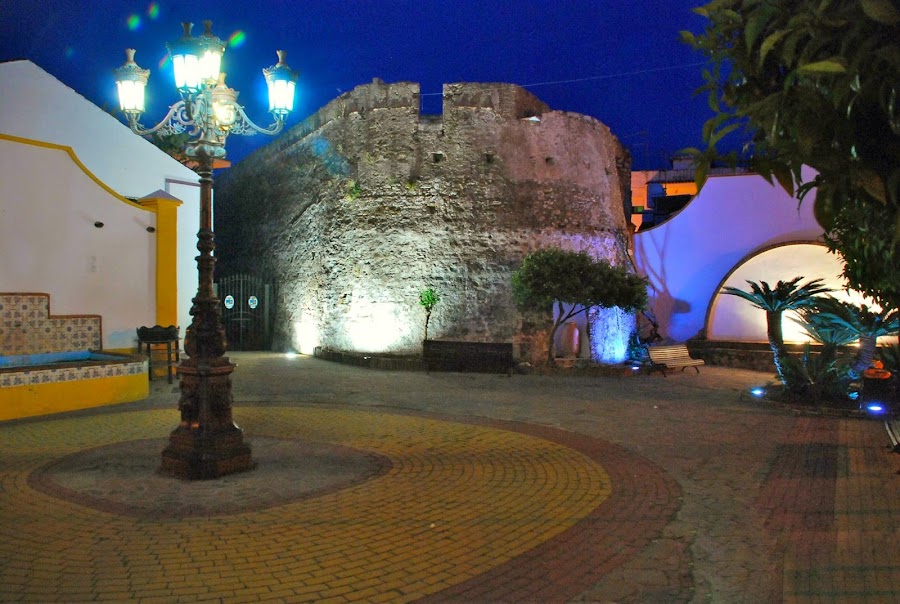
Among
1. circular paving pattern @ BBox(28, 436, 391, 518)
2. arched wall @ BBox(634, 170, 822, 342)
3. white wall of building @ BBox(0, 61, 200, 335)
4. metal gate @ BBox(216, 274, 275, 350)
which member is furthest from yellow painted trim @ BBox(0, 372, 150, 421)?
arched wall @ BBox(634, 170, 822, 342)

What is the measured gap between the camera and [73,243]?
11.3 meters

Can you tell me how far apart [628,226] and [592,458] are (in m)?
15.0

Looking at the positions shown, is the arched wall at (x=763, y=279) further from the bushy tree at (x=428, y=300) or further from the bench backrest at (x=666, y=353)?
the bushy tree at (x=428, y=300)

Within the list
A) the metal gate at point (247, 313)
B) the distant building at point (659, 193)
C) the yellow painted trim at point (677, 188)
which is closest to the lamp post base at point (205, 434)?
the metal gate at point (247, 313)

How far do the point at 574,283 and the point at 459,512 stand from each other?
10.7m

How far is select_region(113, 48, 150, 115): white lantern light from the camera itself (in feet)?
26.1

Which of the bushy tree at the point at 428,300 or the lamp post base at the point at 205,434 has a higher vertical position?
the bushy tree at the point at 428,300

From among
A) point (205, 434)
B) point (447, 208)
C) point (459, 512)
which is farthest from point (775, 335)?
point (205, 434)

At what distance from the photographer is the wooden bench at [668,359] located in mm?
15750

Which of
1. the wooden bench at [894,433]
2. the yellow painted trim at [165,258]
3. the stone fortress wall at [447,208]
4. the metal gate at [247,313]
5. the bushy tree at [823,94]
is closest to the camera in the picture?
the bushy tree at [823,94]

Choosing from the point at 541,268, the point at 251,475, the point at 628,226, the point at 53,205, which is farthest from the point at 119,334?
the point at 628,226

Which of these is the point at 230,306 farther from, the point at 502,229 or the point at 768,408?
the point at 768,408

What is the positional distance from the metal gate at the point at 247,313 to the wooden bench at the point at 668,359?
11.5 m

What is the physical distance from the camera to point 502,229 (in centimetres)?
1752
